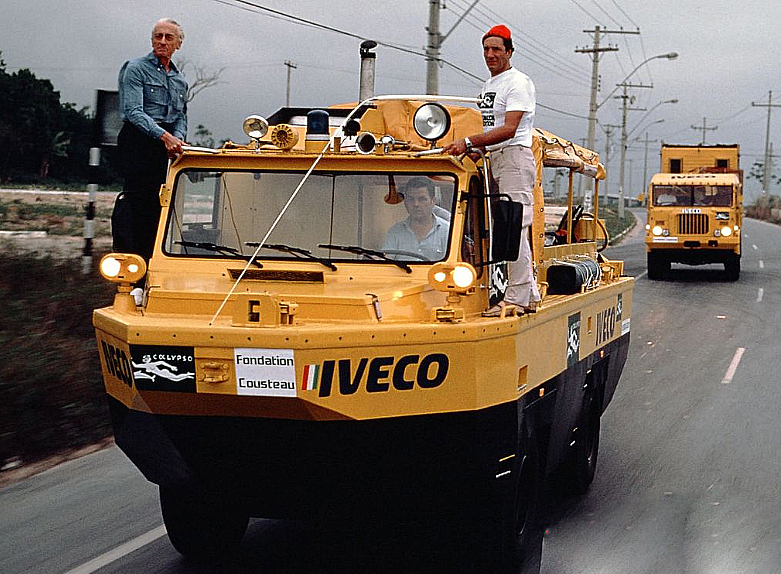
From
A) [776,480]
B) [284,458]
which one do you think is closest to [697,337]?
[776,480]

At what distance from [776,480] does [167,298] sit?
5.49 meters

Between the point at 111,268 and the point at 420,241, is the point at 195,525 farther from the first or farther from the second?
the point at 420,241

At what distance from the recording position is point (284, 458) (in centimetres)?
519

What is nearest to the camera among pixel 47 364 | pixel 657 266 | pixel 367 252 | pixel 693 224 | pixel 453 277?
pixel 453 277

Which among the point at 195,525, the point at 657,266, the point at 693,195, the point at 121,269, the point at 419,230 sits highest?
the point at 693,195

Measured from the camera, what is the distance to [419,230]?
6.04 meters

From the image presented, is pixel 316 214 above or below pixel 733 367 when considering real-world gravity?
above

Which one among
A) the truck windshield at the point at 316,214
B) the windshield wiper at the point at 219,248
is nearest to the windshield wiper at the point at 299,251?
the truck windshield at the point at 316,214

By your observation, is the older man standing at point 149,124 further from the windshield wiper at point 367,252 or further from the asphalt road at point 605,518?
the asphalt road at point 605,518

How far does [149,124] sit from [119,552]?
2492mm

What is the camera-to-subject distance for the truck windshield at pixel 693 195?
2945cm

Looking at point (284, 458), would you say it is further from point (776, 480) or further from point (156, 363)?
point (776, 480)

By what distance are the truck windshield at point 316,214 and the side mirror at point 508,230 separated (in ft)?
0.95

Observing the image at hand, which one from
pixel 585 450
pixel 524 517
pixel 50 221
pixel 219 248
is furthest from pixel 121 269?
pixel 50 221
